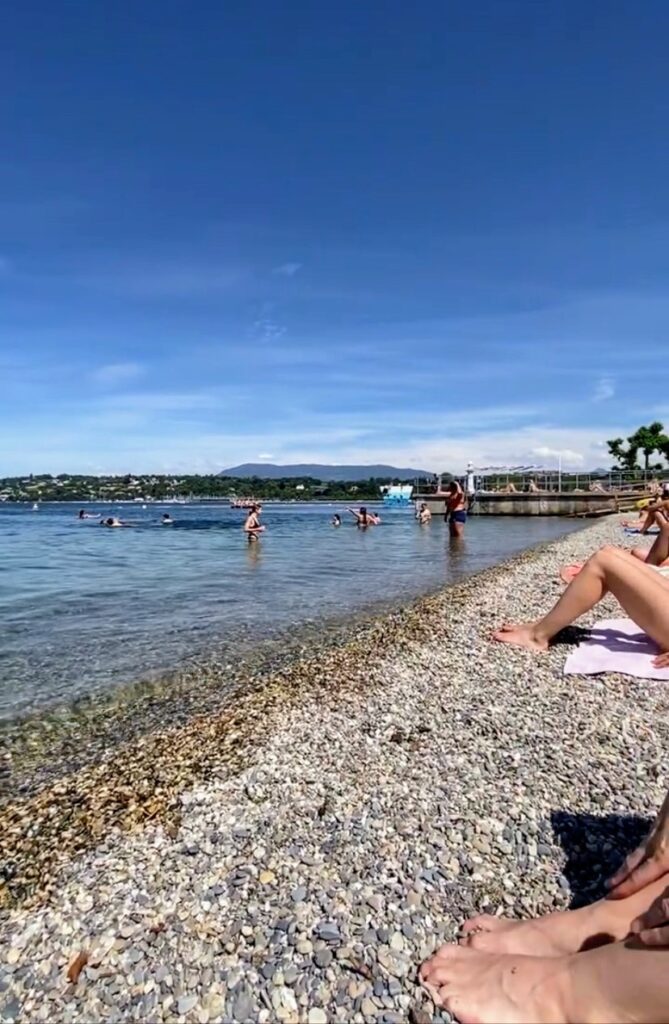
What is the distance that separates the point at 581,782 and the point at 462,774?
64 centimetres

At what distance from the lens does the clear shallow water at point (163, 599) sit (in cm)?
753

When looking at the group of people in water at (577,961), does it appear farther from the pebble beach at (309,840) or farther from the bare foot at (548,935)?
the pebble beach at (309,840)

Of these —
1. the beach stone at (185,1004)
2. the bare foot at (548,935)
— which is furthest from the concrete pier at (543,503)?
the beach stone at (185,1004)

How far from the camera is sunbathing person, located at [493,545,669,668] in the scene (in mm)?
5418

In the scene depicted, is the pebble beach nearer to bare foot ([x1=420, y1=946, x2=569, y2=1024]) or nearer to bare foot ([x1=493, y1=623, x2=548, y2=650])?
bare foot ([x1=420, y1=946, x2=569, y2=1024])

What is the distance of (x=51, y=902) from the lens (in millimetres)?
2773

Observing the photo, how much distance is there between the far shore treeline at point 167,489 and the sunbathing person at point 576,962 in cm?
14734

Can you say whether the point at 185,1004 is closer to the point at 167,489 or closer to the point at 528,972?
the point at 528,972

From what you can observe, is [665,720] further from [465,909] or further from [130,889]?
[130,889]

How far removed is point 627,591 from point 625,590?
0.06ft

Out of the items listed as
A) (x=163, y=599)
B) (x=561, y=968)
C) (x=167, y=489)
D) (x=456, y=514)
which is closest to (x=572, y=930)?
(x=561, y=968)

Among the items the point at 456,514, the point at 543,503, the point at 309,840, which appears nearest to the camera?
the point at 309,840

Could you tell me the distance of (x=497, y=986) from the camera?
6.97 ft

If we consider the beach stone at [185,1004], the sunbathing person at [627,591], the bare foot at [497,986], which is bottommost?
the beach stone at [185,1004]
